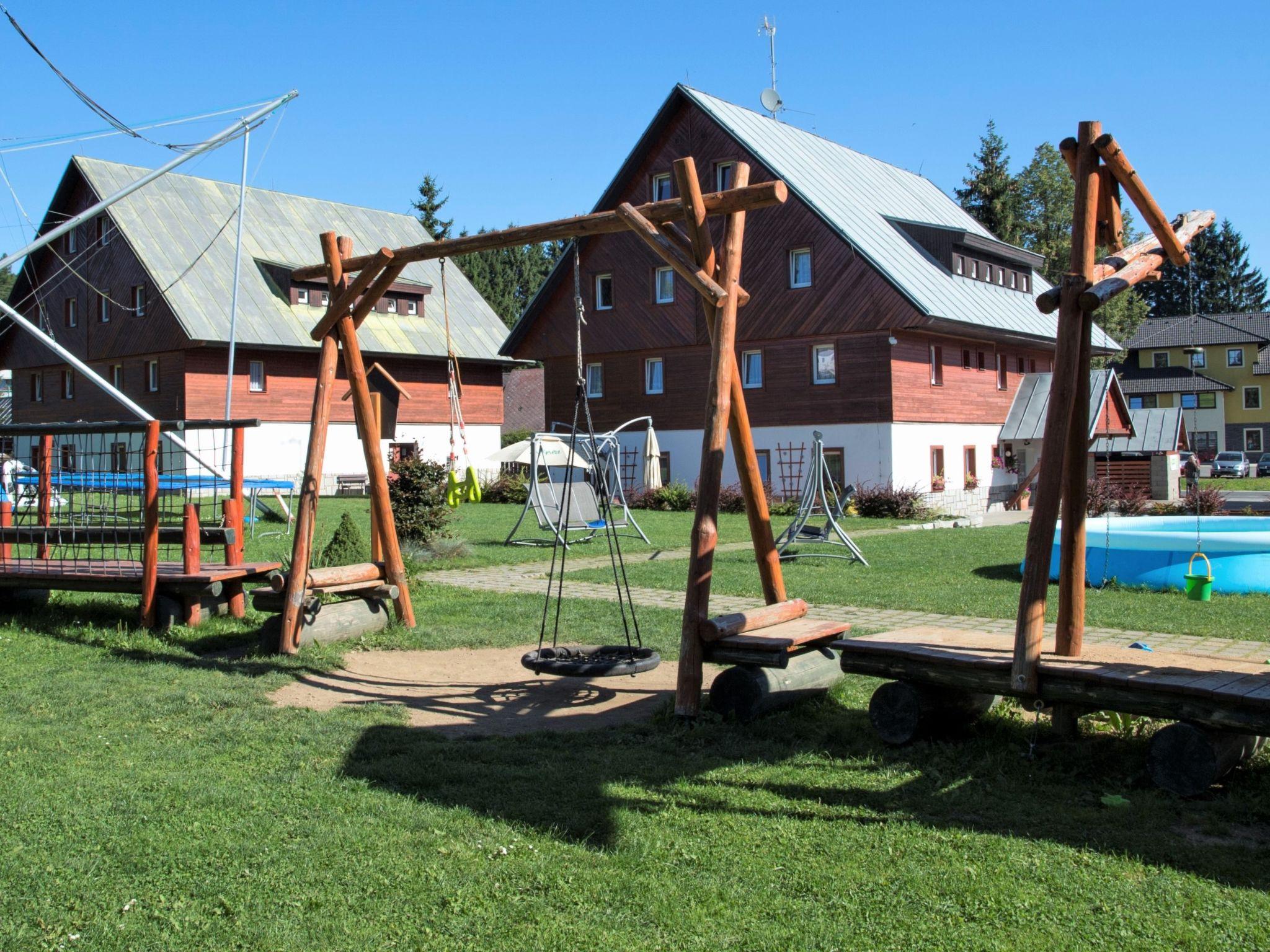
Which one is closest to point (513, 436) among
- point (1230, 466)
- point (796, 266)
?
point (796, 266)

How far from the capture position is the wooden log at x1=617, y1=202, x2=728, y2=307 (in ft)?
23.3

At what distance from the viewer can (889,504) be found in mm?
28094

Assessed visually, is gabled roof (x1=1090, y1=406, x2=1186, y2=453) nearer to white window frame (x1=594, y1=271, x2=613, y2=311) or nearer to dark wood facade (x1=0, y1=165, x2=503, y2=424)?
white window frame (x1=594, y1=271, x2=613, y2=311)

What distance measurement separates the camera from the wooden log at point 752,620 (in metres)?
6.77

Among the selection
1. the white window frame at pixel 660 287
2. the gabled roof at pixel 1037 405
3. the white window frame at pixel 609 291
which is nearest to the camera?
the gabled roof at pixel 1037 405

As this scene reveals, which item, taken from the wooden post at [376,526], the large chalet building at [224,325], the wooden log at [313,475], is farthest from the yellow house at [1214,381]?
the wooden log at [313,475]

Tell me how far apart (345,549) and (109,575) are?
225cm

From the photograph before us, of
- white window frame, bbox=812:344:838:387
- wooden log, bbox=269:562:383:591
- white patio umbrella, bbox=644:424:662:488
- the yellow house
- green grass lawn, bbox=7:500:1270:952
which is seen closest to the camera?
green grass lawn, bbox=7:500:1270:952

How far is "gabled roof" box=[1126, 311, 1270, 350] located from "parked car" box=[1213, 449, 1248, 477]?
12079mm

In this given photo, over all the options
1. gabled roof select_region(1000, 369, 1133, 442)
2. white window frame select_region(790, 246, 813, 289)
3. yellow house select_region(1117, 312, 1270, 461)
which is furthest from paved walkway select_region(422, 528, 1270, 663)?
yellow house select_region(1117, 312, 1270, 461)

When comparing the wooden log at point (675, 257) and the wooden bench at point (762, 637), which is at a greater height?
the wooden log at point (675, 257)

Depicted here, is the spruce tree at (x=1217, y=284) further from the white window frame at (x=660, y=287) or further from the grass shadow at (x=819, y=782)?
the grass shadow at (x=819, y=782)

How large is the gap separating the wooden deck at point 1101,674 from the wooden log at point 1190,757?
4.2 inches

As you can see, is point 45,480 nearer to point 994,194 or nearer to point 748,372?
point 748,372
